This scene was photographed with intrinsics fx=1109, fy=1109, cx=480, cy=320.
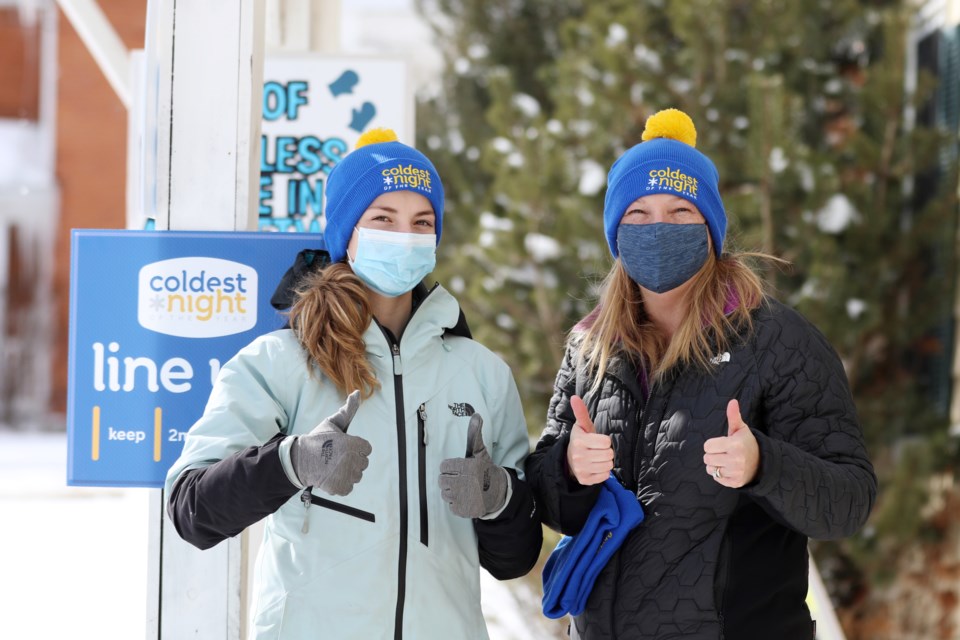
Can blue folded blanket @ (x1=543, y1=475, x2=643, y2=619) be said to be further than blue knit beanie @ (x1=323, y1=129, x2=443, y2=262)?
No

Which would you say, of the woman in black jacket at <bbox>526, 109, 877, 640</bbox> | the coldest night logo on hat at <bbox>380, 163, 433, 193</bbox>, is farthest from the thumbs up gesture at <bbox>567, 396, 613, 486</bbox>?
the coldest night logo on hat at <bbox>380, 163, 433, 193</bbox>

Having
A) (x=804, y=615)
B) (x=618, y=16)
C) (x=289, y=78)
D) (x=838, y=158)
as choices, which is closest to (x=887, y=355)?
(x=838, y=158)

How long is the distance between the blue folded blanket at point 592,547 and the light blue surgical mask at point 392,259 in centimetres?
57

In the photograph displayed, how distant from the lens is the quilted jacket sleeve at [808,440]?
2.02 metres

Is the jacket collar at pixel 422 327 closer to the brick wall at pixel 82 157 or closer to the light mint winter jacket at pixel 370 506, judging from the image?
the light mint winter jacket at pixel 370 506

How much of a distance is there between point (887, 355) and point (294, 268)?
4554 millimetres

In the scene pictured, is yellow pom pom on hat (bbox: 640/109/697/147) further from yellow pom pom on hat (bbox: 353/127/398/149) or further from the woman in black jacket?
yellow pom pom on hat (bbox: 353/127/398/149)

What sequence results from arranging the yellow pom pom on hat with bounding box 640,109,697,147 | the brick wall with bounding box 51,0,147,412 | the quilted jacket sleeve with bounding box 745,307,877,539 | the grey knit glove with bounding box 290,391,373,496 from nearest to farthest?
the grey knit glove with bounding box 290,391,373,496 → the quilted jacket sleeve with bounding box 745,307,877,539 → the yellow pom pom on hat with bounding box 640,109,697,147 → the brick wall with bounding box 51,0,147,412

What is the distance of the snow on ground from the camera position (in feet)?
18.9

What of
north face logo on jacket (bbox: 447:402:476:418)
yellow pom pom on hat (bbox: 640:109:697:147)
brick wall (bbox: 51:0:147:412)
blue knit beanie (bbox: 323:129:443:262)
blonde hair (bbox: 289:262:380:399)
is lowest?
north face logo on jacket (bbox: 447:402:476:418)

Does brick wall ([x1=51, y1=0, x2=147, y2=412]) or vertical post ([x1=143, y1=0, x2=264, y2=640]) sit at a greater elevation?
brick wall ([x1=51, y1=0, x2=147, y2=412])

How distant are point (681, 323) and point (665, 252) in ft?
0.49

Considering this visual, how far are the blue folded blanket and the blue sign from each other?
96cm

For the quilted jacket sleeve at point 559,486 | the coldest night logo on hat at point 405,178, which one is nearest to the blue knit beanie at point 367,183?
the coldest night logo on hat at point 405,178
